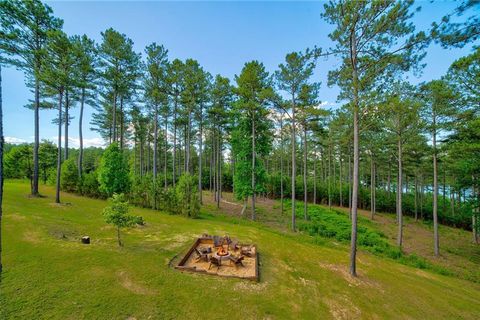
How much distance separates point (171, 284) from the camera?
5859 mm

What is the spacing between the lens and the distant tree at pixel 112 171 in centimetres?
1423

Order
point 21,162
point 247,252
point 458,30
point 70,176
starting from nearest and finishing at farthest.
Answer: point 458,30
point 247,252
point 70,176
point 21,162

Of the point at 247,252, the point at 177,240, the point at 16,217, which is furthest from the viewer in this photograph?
the point at 177,240

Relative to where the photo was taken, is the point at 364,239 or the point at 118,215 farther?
the point at 364,239

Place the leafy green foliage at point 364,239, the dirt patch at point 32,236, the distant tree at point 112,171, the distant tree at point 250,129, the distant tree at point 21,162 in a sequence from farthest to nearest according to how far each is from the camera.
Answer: the distant tree at point 21,162, the distant tree at point 250,129, the distant tree at point 112,171, the leafy green foliage at point 364,239, the dirt patch at point 32,236

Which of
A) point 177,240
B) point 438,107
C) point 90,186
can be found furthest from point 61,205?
point 438,107

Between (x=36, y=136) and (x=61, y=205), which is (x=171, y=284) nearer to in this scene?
(x=61, y=205)

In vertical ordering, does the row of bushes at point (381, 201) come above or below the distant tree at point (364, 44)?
below

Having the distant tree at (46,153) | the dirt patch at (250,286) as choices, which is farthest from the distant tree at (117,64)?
the dirt patch at (250,286)

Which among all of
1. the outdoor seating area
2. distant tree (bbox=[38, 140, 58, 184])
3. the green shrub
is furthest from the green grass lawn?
distant tree (bbox=[38, 140, 58, 184])

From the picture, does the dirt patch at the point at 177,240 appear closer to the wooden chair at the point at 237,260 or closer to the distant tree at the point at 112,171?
the wooden chair at the point at 237,260

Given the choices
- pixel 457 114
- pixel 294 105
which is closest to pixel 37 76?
pixel 294 105

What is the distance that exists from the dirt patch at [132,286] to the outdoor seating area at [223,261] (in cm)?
136

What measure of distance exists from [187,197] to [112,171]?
5539 millimetres
